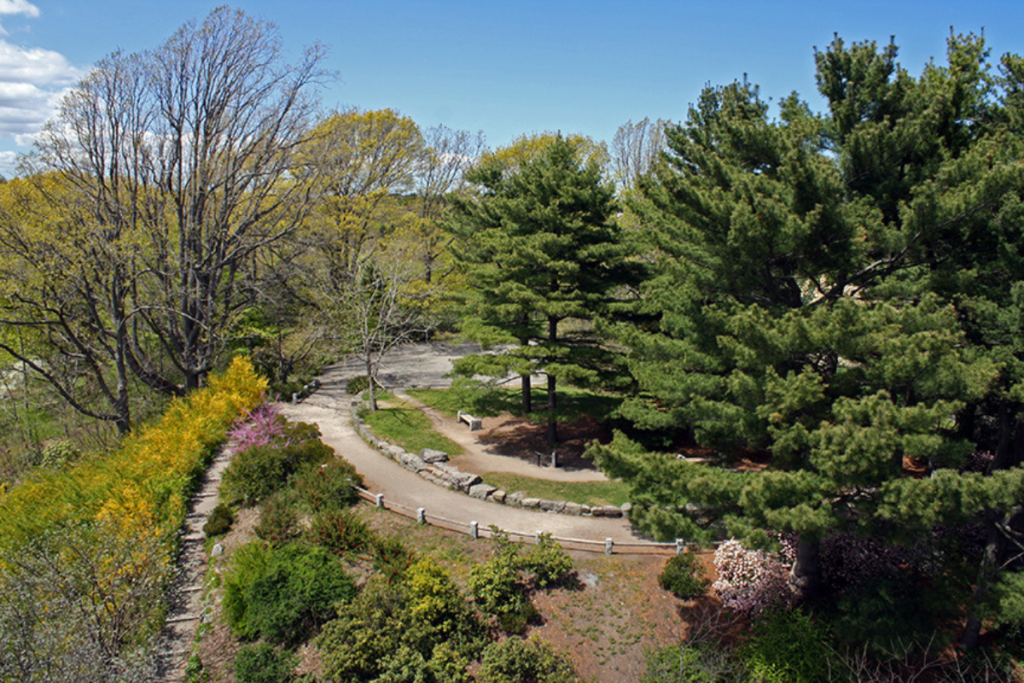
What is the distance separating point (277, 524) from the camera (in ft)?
52.6

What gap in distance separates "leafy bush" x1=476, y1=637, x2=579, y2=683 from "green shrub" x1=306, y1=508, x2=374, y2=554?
4.90 meters

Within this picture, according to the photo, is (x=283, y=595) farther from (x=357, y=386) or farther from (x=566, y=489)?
(x=357, y=386)

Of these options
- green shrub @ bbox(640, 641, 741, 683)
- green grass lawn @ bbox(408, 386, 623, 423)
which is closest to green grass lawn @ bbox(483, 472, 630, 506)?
green grass lawn @ bbox(408, 386, 623, 423)

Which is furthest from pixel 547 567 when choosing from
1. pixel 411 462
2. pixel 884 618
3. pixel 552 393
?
pixel 552 393

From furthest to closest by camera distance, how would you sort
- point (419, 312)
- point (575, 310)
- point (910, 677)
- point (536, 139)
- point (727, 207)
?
point (536, 139) → point (419, 312) → point (575, 310) → point (727, 207) → point (910, 677)

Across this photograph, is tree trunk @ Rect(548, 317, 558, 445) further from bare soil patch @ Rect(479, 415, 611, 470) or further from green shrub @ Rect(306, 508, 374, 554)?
green shrub @ Rect(306, 508, 374, 554)

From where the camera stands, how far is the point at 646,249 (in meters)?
20.3

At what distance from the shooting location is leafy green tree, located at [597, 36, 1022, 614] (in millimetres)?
9953

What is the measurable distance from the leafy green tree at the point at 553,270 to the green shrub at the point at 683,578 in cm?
700

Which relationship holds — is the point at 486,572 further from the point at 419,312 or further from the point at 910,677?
the point at 419,312

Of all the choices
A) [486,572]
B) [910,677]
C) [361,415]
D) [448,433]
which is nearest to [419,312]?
[361,415]

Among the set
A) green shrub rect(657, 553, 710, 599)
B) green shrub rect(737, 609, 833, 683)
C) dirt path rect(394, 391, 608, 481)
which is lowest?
green shrub rect(737, 609, 833, 683)

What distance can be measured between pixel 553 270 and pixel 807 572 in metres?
11.5

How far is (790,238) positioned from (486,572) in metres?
9.51
